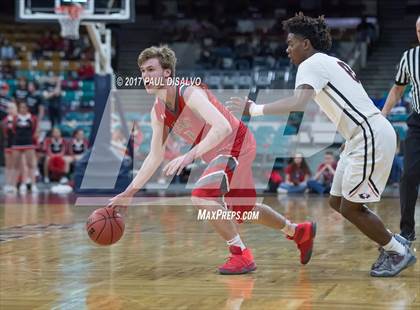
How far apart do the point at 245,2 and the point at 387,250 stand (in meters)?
22.5

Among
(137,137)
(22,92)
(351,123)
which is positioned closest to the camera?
(351,123)

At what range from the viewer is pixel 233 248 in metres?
5.99

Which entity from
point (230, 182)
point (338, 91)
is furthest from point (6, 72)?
point (338, 91)

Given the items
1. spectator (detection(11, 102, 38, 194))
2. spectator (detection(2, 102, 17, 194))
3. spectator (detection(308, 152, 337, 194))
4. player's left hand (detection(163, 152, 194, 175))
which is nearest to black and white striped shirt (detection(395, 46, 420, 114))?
player's left hand (detection(163, 152, 194, 175))

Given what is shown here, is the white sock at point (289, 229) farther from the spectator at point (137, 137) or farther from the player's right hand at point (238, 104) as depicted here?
the spectator at point (137, 137)

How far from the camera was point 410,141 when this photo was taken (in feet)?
22.6

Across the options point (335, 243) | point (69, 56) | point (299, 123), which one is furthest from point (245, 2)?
point (335, 243)

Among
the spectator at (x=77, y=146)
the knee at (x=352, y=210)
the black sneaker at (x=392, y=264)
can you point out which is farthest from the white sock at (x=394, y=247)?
the spectator at (x=77, y=146)

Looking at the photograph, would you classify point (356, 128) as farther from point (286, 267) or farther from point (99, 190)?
point (99, 190)

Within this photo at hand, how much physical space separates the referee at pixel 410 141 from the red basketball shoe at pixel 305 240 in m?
0.99

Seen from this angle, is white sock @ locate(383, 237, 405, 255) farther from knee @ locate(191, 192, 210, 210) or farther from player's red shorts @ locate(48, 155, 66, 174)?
player's red shorts @ locate(48, 155, 66, 174)

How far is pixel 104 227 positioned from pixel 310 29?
1.93 meters

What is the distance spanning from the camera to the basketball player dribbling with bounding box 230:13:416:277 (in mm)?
5598

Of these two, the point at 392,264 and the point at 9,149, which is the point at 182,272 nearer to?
the point at 392,264
